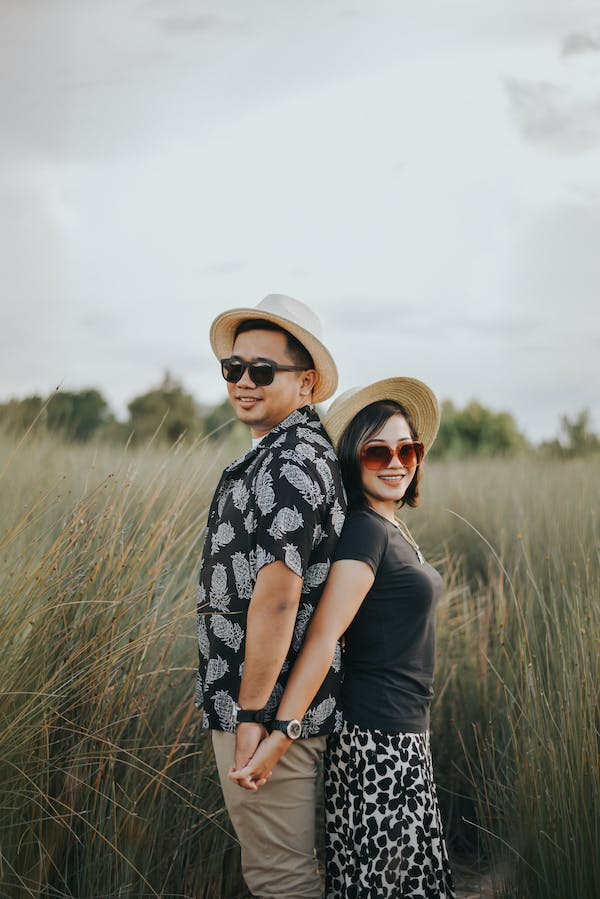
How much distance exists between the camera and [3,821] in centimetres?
286

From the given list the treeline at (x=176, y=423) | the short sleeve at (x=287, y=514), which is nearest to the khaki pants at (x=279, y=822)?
the short sleeve at (x=287, y=514)

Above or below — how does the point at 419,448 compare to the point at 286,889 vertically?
above

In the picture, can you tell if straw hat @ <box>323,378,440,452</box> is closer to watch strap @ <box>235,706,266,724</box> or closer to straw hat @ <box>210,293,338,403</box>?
straw hat @ <box>210,293,338,403</box>

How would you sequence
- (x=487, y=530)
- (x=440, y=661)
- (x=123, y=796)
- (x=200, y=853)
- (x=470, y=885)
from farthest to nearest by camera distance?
(x=487, y=530) → (x=440, y=661) → (x=470, y=885) → (x=200, y=853) → (x=123, y=796)

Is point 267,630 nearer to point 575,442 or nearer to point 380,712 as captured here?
point 380,712

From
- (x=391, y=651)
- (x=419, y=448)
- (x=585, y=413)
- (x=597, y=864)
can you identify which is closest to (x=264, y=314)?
(x=419, y=448)

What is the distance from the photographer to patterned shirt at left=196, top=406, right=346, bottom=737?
2.45 meters

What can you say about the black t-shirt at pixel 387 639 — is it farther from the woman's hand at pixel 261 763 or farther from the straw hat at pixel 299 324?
the straw hat at pixel 299 324

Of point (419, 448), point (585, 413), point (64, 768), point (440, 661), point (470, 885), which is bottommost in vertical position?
point (470, 885)

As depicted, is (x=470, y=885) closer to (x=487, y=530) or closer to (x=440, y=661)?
(x=440, y=661)

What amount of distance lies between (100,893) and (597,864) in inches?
62.5

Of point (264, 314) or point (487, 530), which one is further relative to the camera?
point (487, 530)

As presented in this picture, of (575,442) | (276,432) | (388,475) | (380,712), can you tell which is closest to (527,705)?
(380,712)

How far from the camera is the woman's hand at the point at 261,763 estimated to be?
2.43m
